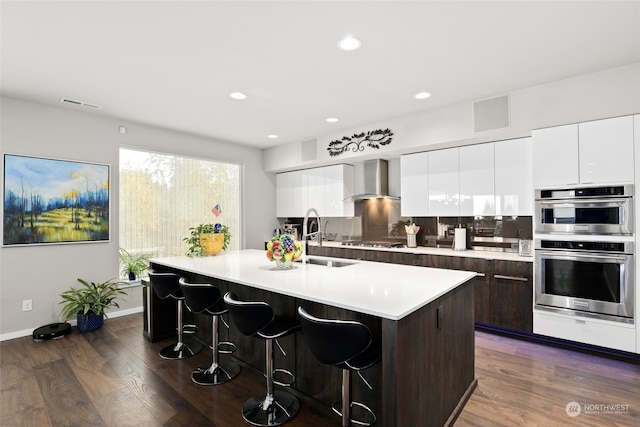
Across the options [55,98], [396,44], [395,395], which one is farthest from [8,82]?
[395,395]

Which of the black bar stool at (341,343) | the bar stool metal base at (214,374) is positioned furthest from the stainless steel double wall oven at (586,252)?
the bar stool metal base at (214,374)

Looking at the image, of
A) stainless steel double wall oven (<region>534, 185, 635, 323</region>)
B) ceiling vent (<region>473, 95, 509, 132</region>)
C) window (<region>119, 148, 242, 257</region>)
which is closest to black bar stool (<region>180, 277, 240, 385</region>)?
window (<region>119, 148, 242, 257</region>)

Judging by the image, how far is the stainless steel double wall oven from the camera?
2949 mm

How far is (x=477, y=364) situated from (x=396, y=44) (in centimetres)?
284

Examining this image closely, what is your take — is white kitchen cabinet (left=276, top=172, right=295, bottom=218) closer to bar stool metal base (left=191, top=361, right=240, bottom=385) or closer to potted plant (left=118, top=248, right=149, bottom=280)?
potted plant (left=118, top=248, right=149, bottom=280)

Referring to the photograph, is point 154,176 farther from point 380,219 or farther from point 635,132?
point 635,132

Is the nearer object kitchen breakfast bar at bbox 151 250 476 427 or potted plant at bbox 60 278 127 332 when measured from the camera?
kitchen breakfast bar at bbox 151 250 476 427

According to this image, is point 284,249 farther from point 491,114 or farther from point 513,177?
point 513,177

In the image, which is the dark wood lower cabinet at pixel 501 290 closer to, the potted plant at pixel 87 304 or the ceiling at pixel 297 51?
the ceiling at pixel 297 51

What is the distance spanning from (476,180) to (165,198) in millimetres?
4348

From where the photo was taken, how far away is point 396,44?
251cm

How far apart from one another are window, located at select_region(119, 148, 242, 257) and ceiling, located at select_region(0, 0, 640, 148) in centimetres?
102

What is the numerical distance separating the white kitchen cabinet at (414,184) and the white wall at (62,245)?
3.48m

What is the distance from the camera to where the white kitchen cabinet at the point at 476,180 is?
393cm
